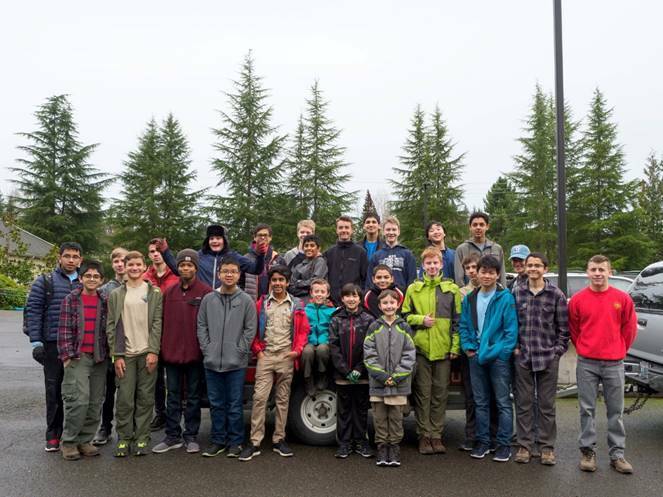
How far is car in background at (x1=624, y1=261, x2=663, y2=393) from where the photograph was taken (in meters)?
6.05

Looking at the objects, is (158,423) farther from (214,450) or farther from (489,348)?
(489,348)

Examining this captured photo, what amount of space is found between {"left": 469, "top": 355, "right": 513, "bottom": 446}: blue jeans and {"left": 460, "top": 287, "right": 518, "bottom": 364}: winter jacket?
0.34 ft

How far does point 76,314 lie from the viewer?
18.1 ft

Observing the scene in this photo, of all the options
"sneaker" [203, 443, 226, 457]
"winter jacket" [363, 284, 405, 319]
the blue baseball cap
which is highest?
the blue baseball cap

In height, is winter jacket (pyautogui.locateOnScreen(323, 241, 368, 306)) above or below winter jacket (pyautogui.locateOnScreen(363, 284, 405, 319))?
above

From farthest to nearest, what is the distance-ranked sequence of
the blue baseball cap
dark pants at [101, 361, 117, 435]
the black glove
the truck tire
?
the blue baseball cap → dark pants at [101, 361, 117, 435] → the truck tire → the black glove

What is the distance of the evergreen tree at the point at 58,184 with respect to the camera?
42250mm

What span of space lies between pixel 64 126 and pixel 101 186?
→ 5284 millimetres

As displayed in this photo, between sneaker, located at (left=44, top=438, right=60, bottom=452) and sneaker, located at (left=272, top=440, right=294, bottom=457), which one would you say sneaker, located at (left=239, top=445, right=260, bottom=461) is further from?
sneaker, located at (left=44, top=438, right=60, bottom=452)

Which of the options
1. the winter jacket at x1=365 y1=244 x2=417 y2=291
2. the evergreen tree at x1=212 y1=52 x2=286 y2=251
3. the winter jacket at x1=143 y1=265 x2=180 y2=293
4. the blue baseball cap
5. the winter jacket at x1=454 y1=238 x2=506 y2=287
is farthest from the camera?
the evergreen tree at x1=212 y1=52 x2=286 y2=251

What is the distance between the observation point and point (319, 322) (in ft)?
18.6

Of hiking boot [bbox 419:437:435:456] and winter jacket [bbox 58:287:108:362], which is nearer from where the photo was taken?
winter jacket [bbox 58:287:108:362]

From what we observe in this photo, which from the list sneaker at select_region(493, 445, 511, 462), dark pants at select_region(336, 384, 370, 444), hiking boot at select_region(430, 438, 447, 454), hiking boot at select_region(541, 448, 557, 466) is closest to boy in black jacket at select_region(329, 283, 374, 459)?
dark pants at select_region(336, 384, 370, 444)

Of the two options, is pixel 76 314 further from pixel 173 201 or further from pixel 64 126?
pixel 64 126
